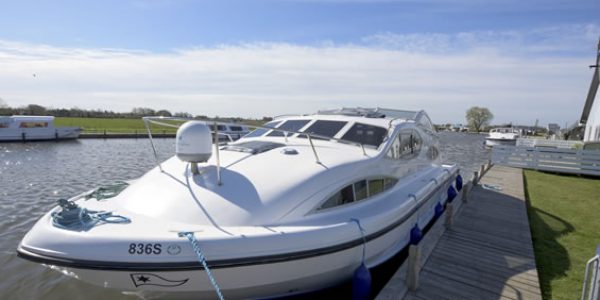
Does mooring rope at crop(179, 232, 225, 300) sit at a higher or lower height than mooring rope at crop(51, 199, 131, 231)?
lower

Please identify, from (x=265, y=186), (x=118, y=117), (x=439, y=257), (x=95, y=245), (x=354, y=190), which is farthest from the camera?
(x=118, y=117)

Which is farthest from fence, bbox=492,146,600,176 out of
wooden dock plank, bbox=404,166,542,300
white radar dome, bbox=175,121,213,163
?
white radar dome, bbox=175,121,213,163

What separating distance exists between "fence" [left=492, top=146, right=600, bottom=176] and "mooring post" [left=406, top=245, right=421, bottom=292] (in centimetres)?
1452

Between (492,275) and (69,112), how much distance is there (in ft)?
216

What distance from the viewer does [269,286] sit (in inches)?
140

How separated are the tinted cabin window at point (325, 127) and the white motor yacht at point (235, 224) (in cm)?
53

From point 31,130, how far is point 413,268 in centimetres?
3150

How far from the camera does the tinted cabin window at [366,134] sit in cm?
587

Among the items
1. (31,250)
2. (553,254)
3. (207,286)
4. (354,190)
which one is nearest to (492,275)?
(553,254)

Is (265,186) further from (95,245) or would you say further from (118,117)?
(118,117)

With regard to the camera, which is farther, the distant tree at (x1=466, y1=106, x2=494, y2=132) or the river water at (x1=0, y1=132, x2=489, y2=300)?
the distant tree at (x1=466, y1=106, x2=494, y2=132)

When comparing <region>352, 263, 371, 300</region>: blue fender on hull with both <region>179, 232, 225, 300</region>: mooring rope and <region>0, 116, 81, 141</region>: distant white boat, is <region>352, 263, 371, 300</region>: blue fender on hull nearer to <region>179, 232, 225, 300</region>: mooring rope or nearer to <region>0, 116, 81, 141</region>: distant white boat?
<region>179, 232, 225, 300</region>: mooring rope

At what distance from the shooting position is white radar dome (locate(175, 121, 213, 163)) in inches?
154

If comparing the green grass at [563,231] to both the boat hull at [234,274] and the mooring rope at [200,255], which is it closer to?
the boat hull at [234,274]
